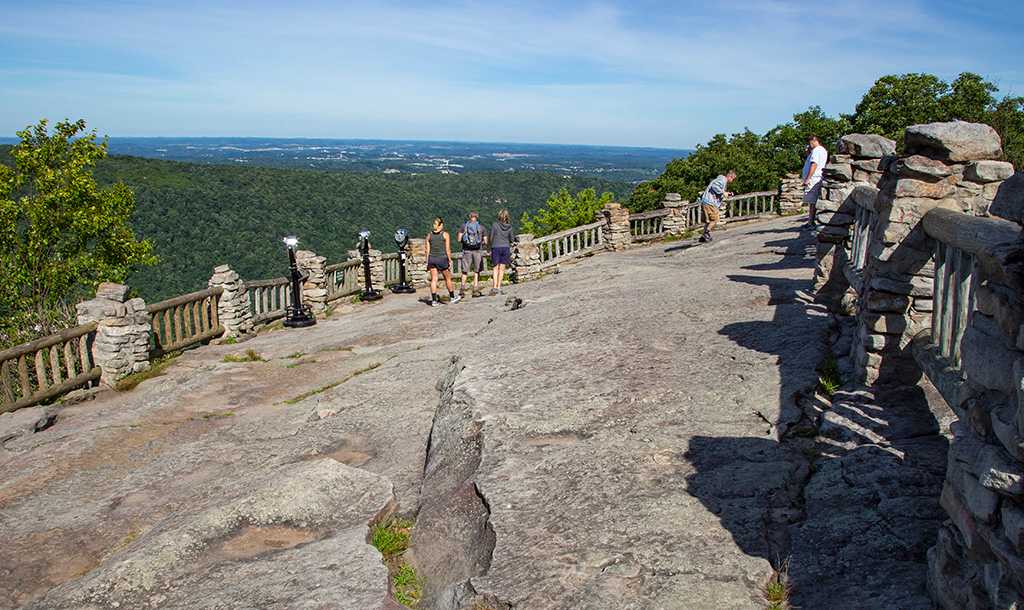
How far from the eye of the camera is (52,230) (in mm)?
28688

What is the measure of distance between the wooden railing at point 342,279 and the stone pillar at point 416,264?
1864 mm

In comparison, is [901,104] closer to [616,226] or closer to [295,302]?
[616,226]

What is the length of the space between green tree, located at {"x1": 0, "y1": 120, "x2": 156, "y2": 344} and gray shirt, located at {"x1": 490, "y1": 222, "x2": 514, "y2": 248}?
19.1m

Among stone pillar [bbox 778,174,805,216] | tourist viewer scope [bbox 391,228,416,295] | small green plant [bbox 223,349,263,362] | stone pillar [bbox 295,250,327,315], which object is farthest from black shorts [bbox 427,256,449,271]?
stone pillar [bbox 778,174,805,216]

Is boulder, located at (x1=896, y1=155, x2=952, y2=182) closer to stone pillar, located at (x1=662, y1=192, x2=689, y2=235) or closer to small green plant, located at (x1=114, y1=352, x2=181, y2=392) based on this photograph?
small green plant, located at (x1=114, y1=352, x2=181, y2=392)

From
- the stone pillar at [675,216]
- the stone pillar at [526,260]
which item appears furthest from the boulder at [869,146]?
the stone pillar at [675,216]

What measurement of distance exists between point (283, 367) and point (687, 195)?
3115cm

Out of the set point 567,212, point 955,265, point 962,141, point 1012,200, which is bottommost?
point 567,212

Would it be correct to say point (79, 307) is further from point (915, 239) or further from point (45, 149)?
point (45, 149)

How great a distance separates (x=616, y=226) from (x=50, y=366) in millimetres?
15528

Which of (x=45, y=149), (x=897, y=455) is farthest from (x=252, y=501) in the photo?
(x=45, y=149)

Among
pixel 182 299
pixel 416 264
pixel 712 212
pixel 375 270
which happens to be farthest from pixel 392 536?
pixel 416 264

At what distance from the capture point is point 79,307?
1205 cm

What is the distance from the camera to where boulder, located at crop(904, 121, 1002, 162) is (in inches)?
211
